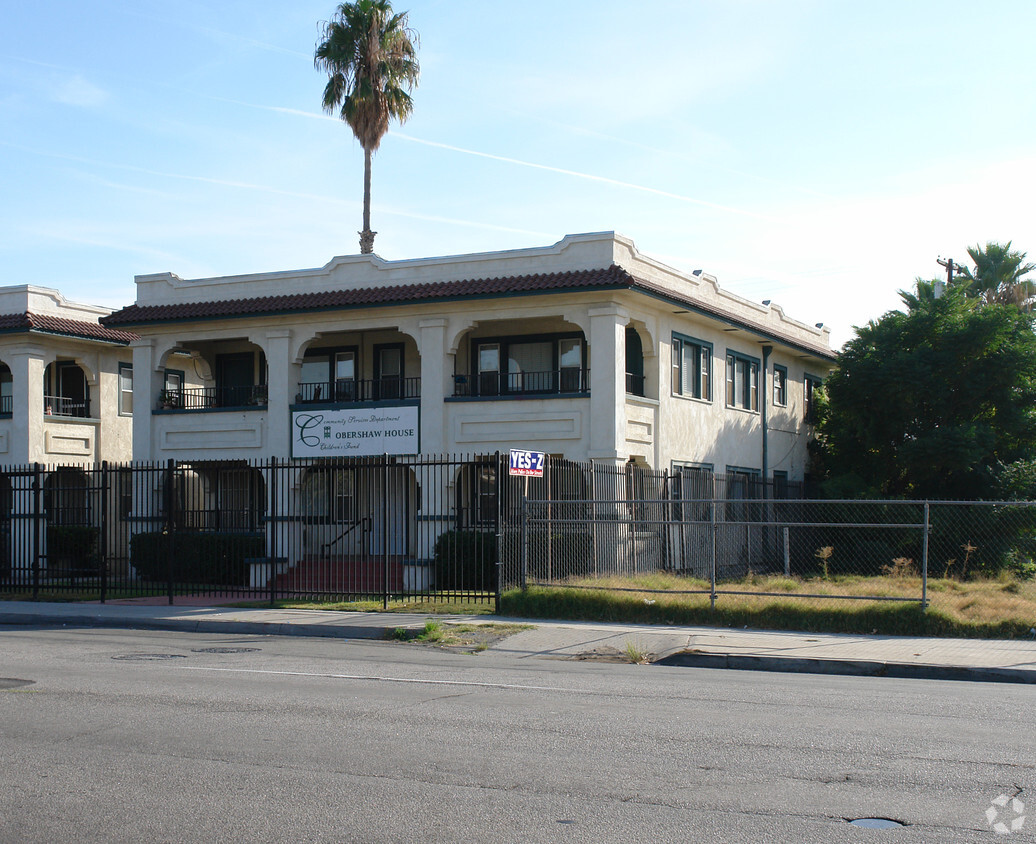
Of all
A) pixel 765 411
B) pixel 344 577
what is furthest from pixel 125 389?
pixel 765 411

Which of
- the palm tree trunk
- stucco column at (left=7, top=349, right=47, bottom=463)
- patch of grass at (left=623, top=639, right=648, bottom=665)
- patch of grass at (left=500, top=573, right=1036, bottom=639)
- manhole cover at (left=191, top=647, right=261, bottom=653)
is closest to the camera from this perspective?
patch of grass at (left=623, top=639, right=648, bottom=665)

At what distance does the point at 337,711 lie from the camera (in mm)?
9477

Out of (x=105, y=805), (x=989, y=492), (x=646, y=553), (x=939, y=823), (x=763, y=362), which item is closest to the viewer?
(x=939, y=823)

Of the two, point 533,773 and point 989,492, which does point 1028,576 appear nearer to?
point 989,492

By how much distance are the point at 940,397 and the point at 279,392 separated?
17.0 metres

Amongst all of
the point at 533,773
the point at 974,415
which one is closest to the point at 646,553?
the point at 974,415

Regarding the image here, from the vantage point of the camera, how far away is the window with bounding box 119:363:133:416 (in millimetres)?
34031

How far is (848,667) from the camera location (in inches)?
521

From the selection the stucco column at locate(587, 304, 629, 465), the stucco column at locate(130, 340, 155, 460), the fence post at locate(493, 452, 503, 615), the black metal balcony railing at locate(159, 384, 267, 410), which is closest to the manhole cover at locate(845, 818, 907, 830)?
the fence post at locate(493, 452, 503, 615)

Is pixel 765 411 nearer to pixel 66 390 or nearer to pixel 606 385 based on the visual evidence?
pixel 606 385

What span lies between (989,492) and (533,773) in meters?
24.4

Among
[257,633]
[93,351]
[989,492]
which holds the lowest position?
[257,633]

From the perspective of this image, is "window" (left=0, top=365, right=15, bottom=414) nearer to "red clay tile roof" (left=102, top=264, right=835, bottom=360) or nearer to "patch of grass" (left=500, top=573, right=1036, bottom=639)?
"red clay tile roof" (left=102, top=264, right=835, bottom=360)

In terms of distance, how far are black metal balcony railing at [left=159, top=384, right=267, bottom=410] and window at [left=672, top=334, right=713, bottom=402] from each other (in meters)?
10.4
